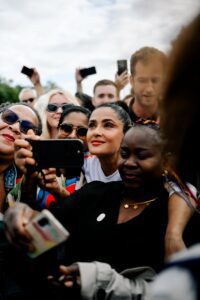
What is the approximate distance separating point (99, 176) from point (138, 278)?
3.74 ft

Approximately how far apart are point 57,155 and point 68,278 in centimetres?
59

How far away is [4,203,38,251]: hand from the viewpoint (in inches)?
50.6

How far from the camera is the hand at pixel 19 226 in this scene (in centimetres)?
129

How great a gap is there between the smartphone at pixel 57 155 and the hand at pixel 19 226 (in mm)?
440

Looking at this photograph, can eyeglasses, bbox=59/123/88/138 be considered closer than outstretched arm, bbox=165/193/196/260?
No

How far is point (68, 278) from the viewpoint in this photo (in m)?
1.48

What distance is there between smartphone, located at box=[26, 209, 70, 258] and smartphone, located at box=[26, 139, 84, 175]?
0.61 metres

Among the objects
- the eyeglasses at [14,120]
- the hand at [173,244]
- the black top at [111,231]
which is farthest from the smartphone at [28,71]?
the hand at [173,244]

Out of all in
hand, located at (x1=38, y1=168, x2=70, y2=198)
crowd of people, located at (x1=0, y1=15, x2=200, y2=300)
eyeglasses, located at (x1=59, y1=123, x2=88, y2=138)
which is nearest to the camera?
crowd of people, located at (x1=0, y1=15, x2=200, y2=300)

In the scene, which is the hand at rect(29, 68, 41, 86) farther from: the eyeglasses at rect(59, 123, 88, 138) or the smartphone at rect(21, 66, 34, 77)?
the eyeglasses at rect(59, 123, 88, 138)

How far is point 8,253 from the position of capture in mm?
1699

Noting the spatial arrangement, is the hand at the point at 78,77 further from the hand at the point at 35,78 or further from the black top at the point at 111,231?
the black top at the point at 111,231

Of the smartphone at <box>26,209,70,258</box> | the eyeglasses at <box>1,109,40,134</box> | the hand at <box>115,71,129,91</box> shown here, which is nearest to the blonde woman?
the hand at <box>115,71,129,91</box>

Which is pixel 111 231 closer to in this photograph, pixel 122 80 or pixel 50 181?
pixel 50 181
